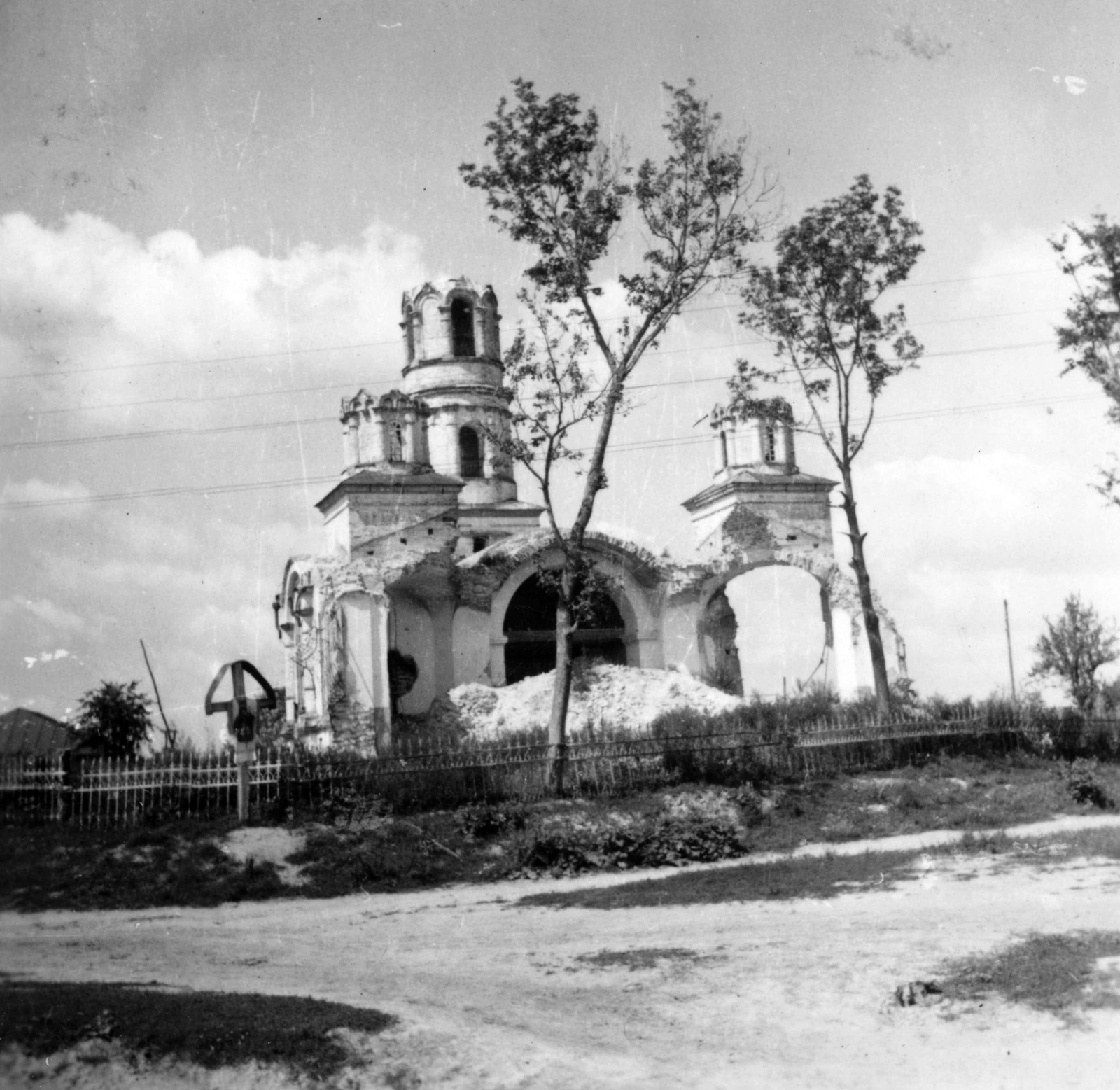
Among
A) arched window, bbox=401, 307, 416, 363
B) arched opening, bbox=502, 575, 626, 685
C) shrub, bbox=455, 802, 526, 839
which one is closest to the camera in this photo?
shrub, bbox=455, 802, 526, 839

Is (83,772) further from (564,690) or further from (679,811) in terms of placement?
(679,811)

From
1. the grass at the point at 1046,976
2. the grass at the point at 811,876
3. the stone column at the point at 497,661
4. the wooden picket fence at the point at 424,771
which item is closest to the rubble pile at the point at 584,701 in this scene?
the stone column at the point at 497,661

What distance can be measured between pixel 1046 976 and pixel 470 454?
24.0m

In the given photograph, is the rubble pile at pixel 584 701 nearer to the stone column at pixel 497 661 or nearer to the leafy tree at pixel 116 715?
the stone column at pixel 497 661

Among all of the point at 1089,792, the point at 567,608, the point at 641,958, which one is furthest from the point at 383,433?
the point at 641,958

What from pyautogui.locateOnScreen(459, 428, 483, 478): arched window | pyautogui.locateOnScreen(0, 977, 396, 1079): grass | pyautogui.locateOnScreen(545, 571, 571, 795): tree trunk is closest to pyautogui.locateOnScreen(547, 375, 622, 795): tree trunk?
pyautogui.locateOnScreen(545, 571, 571, 795): tree trunk

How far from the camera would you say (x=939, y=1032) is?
7680 millimetres

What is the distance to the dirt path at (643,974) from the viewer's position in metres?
7.13

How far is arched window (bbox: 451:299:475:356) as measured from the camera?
31.1 metres

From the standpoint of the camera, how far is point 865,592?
2236cm

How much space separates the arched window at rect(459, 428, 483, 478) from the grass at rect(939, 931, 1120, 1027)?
23.0 m

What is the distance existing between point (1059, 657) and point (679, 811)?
2625 cm

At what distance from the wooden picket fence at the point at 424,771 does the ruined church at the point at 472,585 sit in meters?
4.14

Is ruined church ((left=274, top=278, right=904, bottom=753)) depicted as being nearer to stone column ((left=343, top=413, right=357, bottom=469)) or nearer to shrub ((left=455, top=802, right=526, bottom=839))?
stone column ((left=343, top=413, right=357, bottom=469))
